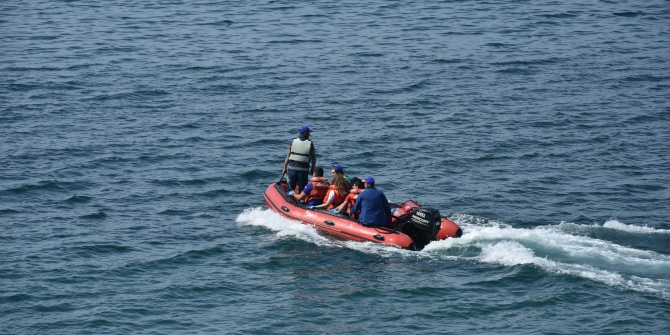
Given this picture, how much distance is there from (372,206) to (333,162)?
5.87 meters

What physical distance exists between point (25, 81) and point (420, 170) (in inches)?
601

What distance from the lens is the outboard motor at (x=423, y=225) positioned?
18047 mm

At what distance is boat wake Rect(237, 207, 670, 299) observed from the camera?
632 inches

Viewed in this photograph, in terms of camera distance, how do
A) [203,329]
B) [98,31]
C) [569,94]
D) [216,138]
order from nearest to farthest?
[203,329] < [216,138] < [569,94] < [98,31]

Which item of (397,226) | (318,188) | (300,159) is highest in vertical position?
(300,159)

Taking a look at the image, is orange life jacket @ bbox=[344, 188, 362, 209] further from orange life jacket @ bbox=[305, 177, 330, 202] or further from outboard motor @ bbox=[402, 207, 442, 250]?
outboard motor @ bbox=[402, 207, 442, 250]

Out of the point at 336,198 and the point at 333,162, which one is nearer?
the point at 336,198

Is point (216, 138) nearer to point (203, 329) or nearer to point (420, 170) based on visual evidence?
point (420, 170)

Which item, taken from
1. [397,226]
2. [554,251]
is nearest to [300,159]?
[397,226]

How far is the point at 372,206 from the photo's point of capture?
18.3 meters

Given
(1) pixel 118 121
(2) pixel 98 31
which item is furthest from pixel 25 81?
(2) pixel 98 31

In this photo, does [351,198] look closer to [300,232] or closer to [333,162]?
[300,232]

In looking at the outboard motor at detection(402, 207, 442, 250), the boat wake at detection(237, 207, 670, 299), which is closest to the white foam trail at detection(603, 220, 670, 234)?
the boat wake at detection(237, 207, 670, 299)

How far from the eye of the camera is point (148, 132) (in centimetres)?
2673
